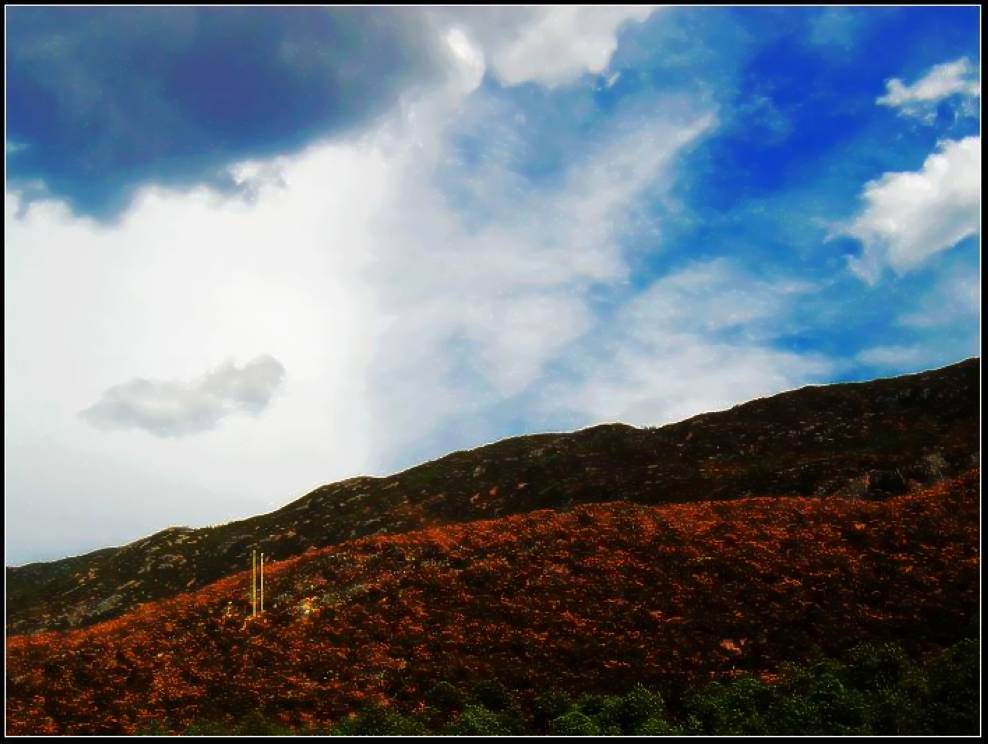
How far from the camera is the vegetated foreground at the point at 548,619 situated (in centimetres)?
2191

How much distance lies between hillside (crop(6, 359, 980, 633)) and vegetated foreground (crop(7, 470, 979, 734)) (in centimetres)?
900

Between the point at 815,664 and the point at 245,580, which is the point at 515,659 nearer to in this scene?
the point at 815,664

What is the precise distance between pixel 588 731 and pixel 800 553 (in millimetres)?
14844

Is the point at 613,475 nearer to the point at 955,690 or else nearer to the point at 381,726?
the point at 381,726

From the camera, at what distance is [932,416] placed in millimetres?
47688

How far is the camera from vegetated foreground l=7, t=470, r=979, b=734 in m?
21.9

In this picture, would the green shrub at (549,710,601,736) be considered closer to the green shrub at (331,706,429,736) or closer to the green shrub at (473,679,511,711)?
the green shrub at (473,679,511,711)

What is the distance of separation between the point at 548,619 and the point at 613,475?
2863 centimetres

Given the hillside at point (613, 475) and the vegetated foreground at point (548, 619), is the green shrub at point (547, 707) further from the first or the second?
the hillside at point (613, 475)

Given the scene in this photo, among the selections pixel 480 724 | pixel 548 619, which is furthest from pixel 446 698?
pixel 548 619

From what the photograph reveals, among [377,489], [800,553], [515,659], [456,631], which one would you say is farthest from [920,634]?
[377,489]

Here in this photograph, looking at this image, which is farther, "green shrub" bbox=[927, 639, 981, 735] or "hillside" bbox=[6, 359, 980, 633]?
"hillside" bbox=[6, 359, 980, 633]

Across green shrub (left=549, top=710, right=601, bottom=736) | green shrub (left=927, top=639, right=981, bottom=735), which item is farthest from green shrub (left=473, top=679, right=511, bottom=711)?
green shrub (left=927, top=639, right=981, bottom=735)

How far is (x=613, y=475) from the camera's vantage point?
175ft
